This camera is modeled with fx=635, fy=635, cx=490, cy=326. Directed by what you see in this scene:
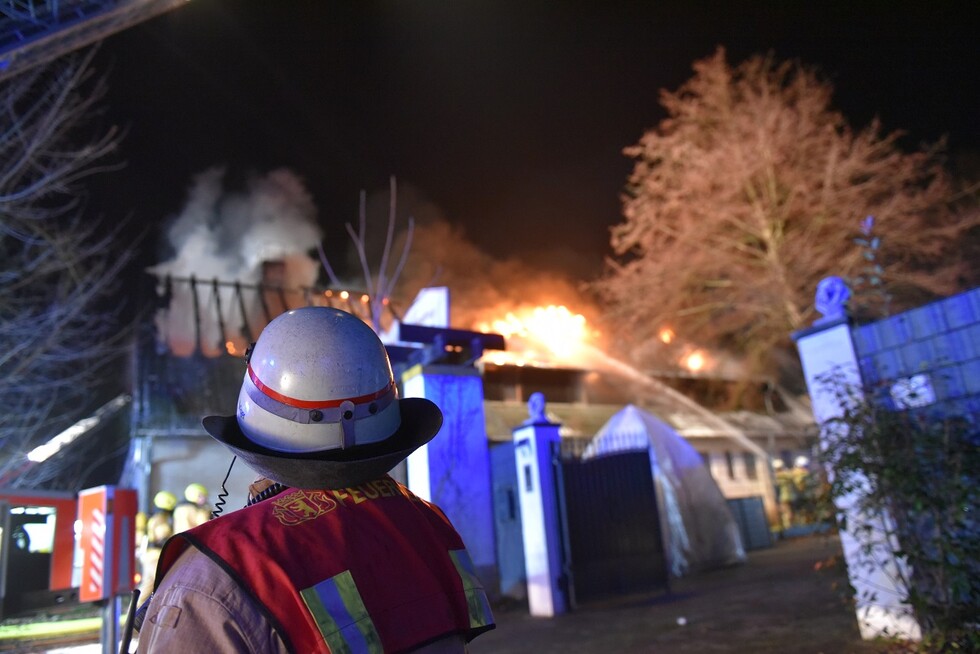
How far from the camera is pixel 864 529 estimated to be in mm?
5316

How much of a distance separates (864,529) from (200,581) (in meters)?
5.66

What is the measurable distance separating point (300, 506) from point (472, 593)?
493 millimetres

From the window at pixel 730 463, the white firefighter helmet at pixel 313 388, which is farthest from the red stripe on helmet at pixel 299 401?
the window at pixel 730 463

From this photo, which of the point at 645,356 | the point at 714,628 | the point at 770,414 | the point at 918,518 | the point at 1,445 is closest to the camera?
the point at 918,518

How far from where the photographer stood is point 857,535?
5.70 m

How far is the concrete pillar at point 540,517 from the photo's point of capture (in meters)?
9.16

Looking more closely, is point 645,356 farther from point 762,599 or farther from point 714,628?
point 714,628

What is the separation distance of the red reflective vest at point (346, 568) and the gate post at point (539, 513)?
26.7 feet

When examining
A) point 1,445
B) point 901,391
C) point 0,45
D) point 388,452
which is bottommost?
point 388,452

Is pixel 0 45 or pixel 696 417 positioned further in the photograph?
pixel 696 417

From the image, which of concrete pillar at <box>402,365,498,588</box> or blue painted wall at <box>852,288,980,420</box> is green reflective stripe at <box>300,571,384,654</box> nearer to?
blue painted wall at <box>852,288,980,420</box>

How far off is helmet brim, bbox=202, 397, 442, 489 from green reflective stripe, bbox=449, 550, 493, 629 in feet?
0.98

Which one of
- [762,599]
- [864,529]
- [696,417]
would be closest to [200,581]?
[864,529]

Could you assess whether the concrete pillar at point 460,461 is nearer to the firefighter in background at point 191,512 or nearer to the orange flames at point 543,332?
the firefighter in background at point 191,512
